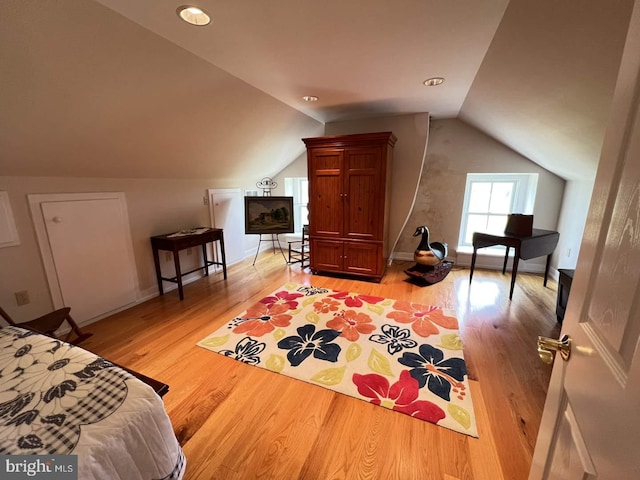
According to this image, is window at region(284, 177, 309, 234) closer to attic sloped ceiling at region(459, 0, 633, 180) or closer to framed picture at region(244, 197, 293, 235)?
framed picture at region(244, 197, 293, 235)

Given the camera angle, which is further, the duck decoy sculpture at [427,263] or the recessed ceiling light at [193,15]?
the duck decoy sculpture at [427,263]

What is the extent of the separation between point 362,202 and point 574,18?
2430 millimetres

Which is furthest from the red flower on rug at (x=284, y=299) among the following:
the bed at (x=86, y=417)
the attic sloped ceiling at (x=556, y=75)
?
the attic sloped ceiling at (x=556, y=75)

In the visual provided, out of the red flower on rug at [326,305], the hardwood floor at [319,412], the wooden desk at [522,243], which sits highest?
the wooden desk at [522,243]

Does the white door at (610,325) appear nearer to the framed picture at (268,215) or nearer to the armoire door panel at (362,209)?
the armoire door panel at (362,209)

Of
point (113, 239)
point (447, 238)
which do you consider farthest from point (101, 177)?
point (447, 238)

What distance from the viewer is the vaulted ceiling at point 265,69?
1.43 meters

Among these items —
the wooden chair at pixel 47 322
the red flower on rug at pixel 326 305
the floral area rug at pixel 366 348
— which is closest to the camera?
the floral area rug at pixel 366 348

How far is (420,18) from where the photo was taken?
158 cm

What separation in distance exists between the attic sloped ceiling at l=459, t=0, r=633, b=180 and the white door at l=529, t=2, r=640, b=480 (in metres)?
0.96

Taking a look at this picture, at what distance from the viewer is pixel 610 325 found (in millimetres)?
535

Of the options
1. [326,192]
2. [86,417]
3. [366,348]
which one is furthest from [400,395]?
[326,192]

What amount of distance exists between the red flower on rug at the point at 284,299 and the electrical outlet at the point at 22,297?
2.06 m

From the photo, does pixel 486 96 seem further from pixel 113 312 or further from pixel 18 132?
pixel 113 312
